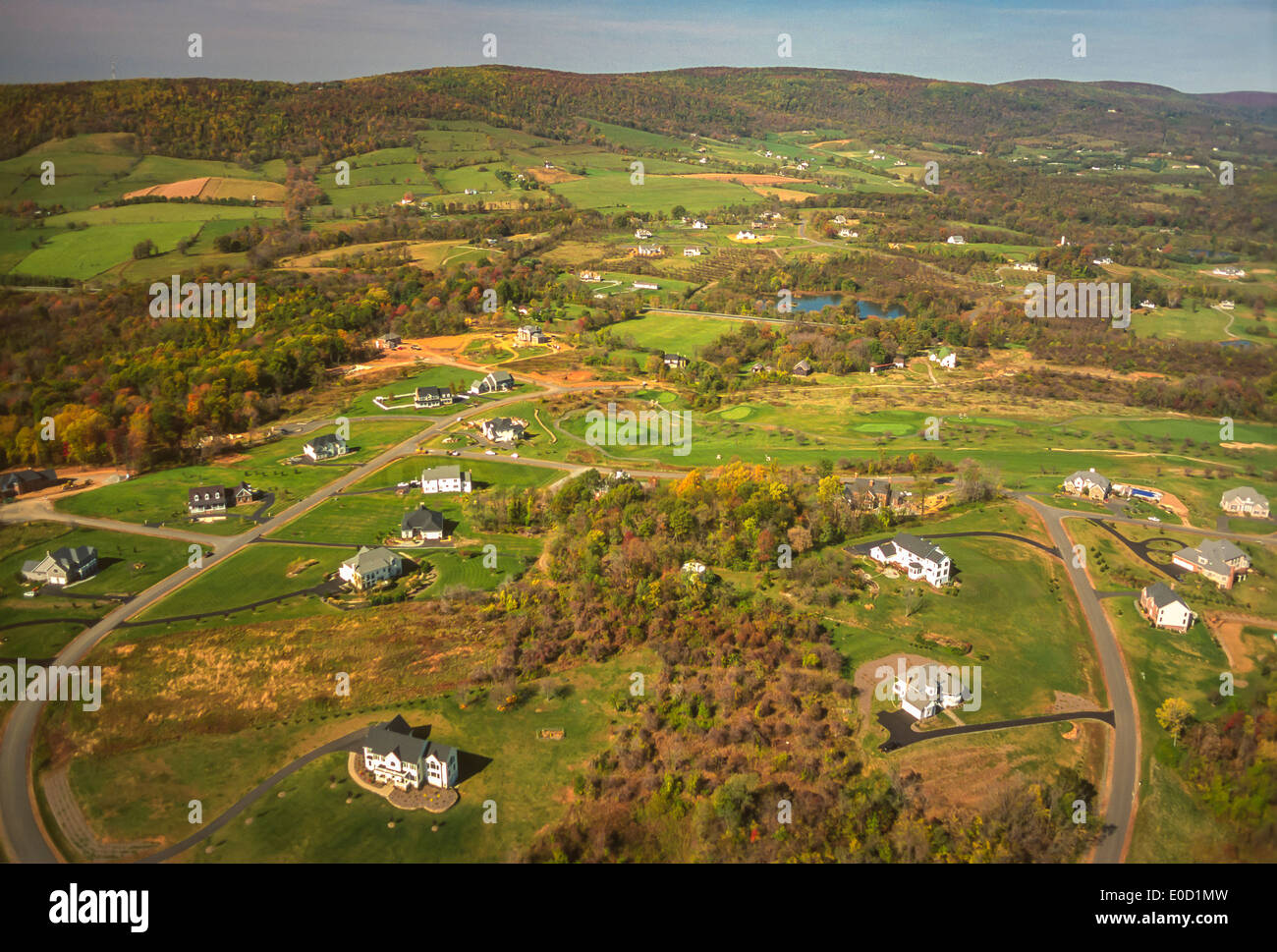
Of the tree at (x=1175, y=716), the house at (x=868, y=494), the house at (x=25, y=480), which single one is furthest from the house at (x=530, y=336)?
the tree at (x=1175, y=716)

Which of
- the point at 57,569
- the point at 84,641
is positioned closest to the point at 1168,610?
the point at 84,641

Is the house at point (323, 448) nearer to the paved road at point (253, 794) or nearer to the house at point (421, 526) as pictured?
the house at point (421, 526)

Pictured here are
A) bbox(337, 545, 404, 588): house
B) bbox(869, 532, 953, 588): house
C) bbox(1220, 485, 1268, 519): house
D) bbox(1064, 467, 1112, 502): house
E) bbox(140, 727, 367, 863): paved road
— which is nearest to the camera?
bbox(140, 727, 367, 863): paved road

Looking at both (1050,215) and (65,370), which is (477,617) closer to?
(65,370)

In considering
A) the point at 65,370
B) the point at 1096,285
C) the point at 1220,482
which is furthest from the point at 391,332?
the point at 1096,285

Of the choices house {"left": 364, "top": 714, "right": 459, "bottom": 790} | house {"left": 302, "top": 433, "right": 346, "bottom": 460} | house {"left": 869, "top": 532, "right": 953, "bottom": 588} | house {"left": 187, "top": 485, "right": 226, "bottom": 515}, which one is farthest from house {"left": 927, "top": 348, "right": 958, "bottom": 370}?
house {"left": 364, "top": 714, "right": 459, "bottom": 790}

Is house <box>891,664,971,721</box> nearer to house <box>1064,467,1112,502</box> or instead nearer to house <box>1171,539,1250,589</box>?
house <box>1171,539,1250,589</box>

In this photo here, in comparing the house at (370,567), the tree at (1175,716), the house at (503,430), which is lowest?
Result: the tree at (1175,716)
